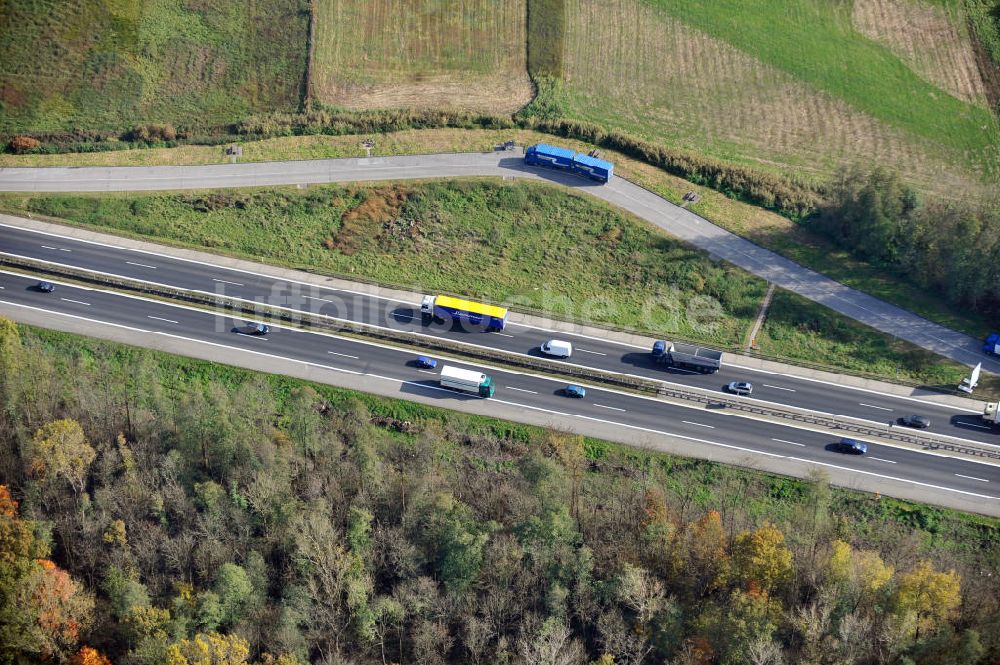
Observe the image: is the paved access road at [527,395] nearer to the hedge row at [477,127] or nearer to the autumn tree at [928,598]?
the autumn tree at [928,598]

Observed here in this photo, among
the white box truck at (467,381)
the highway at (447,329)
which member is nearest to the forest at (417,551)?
the white box truck at (467,381)

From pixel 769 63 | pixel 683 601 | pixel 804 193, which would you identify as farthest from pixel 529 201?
pixel 683 601

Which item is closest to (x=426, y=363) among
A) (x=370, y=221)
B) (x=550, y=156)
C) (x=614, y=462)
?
(x=614, y=462)

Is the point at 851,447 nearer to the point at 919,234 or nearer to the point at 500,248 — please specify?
the point at 919,234

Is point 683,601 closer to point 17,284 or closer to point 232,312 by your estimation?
point 232,312

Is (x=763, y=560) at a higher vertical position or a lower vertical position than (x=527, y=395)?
lower

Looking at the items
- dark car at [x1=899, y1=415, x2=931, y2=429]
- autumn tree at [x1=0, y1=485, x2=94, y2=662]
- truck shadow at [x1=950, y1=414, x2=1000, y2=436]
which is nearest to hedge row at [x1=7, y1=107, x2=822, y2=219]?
dark car at [x1=899, y1=415, x2=931, y2=429]
